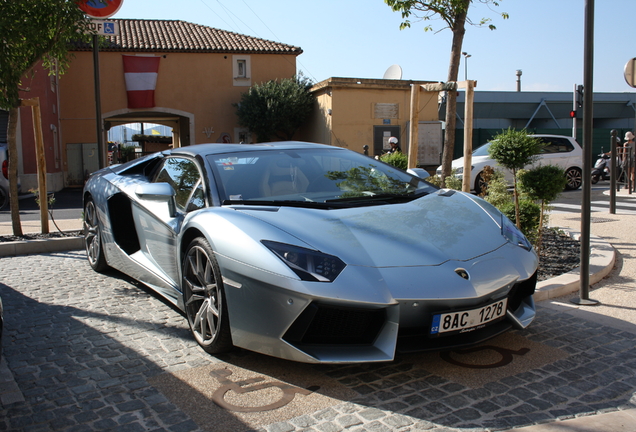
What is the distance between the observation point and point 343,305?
2721 mm

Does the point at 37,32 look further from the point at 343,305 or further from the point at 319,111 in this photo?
the point at 319,111

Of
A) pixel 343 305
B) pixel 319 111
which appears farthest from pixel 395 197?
pixel 319 111

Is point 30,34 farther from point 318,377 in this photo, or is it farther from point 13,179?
point 318,377

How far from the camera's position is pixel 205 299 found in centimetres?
342

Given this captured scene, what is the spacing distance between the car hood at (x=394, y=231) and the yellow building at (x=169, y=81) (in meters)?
23.7

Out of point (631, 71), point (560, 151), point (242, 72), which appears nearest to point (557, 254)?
point (631, 71)

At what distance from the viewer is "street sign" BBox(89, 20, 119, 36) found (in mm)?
7785

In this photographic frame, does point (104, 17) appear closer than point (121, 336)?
No

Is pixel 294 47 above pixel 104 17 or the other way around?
above

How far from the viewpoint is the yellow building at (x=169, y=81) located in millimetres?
25719

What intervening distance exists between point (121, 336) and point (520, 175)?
4250 millimetres

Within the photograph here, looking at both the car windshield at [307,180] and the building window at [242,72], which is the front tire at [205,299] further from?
the building window at [242,72]

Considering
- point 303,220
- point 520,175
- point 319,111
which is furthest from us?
point 319,111

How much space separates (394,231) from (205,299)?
120 centimetres
